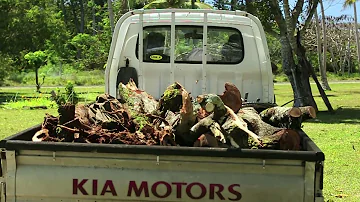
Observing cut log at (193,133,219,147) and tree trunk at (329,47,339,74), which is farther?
tree trunk at (329,47,339,74)

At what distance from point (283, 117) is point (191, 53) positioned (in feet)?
8.28

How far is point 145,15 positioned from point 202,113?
8.78 feet

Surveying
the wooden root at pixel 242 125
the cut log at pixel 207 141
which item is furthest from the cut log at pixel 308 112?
the cut log at pixel 207 141

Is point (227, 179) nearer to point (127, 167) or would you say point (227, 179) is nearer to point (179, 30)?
point (127, 167)

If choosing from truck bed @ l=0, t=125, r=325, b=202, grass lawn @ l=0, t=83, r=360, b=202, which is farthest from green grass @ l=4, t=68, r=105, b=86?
truck bed @ l=0, t=125, r=325, b=202

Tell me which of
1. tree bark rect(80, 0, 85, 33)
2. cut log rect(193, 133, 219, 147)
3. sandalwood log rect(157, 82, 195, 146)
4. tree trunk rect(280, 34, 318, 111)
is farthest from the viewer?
tree bark rect(80, 0, 85, 33)

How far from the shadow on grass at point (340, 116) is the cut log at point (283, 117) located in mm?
9902

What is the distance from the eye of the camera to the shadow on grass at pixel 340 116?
1395 centimetres

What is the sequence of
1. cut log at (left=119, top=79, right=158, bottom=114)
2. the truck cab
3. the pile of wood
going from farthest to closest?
the truck cab < cut log at (left=119, top=79, right=158, bottom=114) < the pile of wood

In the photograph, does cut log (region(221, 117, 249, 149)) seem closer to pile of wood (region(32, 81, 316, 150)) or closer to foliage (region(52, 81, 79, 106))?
pile of wood (region(32, 81, 316, 150))

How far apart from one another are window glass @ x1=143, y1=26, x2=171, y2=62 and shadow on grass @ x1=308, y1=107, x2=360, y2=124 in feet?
27.0

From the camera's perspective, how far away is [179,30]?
633 centimetres

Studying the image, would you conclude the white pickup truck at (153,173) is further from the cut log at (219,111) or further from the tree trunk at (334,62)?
the tree trunk at (334,62)

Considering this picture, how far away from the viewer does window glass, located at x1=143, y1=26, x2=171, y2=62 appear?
637 cm
